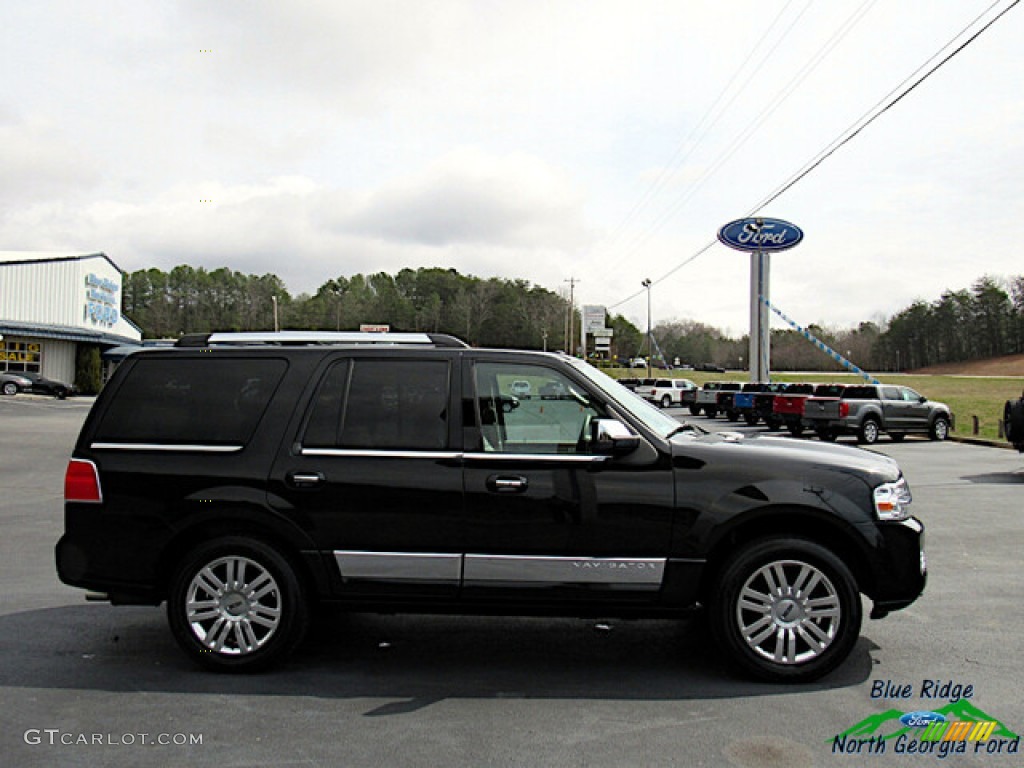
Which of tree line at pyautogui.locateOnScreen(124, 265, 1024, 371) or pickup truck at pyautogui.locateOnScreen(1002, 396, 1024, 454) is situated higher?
tree line at pyautogui.locateOnScreen(124, 265, 1024, 371)

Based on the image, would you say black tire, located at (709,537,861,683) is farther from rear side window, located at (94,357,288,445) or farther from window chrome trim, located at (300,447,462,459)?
rear side window, located at (94,357,288,445)

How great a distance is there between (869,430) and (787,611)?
69.2 ft

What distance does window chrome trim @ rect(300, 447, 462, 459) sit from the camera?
4.91 m

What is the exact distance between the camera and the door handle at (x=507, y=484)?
4801mm

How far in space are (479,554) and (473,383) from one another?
99 cm

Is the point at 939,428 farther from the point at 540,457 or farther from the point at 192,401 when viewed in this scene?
the point at 192,401

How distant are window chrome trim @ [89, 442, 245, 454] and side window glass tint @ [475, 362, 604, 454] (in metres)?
1.46

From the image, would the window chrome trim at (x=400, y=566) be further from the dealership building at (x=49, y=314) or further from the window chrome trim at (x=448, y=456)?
the dealership building at (x=49, y=314)

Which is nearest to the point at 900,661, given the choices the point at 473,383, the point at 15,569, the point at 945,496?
the point at 473,383

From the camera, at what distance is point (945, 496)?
12.6 metres

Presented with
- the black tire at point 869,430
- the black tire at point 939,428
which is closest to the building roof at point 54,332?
the black tire at point 869,430

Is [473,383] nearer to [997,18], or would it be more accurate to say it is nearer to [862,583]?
[862,583]

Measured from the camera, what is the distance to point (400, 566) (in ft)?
15.9

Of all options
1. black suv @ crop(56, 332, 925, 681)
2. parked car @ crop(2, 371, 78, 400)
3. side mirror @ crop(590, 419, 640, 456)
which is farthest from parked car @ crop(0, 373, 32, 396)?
side mirror @ crop(590, 419, 640, 456)
